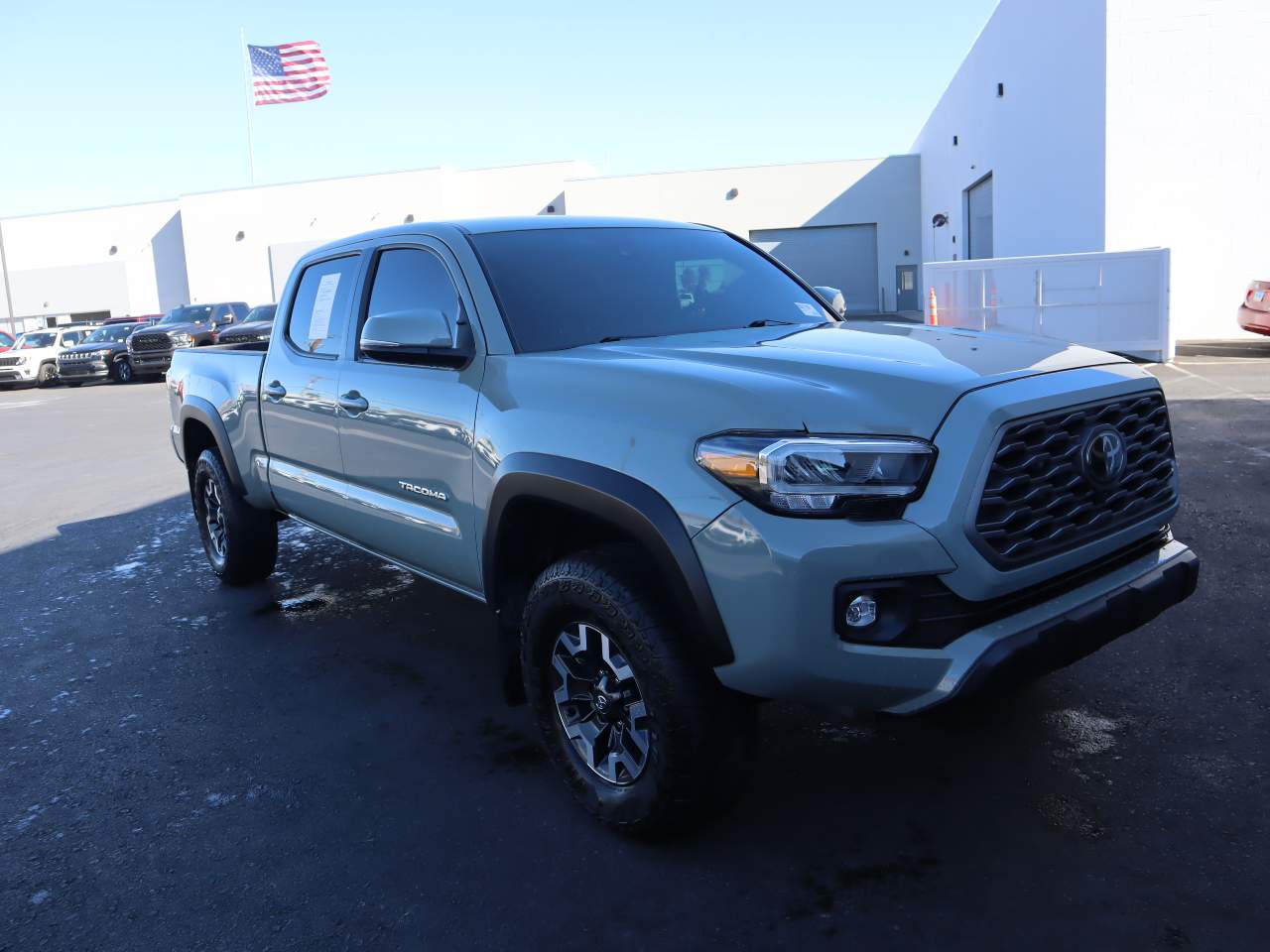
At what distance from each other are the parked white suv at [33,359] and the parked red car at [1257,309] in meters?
26.5

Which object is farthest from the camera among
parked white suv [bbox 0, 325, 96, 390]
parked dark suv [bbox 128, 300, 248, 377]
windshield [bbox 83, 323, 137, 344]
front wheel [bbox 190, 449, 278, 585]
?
parked white suv [bbox 0, 325, 96, 390]

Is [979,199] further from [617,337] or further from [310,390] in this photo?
[617,337]

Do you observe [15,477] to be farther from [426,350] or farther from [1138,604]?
[1138,604]

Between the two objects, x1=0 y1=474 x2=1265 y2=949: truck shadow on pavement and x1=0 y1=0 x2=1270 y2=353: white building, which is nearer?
x1=0 y1=474 x2=1265 y2=949: truck shadow on pavement

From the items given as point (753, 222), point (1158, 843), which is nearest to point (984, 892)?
point (1158, 843)

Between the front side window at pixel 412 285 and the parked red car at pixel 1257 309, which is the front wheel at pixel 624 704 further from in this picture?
the parked red car at pixel 1257 309

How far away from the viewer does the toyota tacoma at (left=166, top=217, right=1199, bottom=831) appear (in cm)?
263

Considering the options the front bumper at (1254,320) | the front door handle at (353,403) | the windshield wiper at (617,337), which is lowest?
the front bumper at (1254,320)

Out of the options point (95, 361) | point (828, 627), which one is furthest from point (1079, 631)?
point (95, 361)

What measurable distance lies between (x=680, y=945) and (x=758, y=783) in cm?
89

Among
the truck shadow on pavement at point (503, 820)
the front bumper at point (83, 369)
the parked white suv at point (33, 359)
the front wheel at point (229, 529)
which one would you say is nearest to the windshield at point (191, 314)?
the front bumper at point (83, 369)

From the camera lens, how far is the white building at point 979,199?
701 inches

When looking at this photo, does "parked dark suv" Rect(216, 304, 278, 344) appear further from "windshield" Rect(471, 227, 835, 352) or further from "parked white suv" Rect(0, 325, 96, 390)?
"windshield" Rect(471, 227, 835, 352)

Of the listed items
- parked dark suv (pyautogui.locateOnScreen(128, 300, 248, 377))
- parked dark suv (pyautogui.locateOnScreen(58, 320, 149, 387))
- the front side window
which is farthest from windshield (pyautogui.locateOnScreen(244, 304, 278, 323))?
the front side window
